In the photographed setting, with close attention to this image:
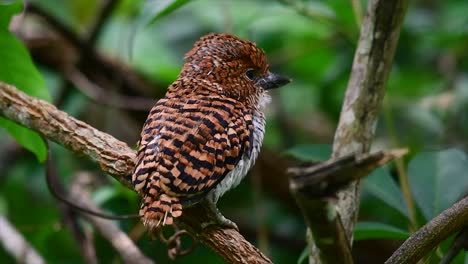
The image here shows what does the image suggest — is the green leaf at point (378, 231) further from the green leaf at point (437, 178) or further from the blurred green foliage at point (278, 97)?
the blurred green foliage at point (278, 97)

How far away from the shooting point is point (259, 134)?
2865mm

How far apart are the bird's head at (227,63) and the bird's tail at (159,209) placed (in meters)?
0.79

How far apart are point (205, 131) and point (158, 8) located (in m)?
0.56

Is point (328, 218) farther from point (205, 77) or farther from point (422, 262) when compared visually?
point (205, 77)

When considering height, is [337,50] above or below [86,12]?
above

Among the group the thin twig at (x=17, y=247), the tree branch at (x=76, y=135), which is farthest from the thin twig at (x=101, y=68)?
the tree branch at (x=76, y=135)

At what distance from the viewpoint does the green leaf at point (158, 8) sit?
9.31ft

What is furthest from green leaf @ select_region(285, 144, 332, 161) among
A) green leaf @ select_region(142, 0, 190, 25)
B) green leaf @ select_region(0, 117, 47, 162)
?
green leaf @ select_region(0, 117, 47, 162)

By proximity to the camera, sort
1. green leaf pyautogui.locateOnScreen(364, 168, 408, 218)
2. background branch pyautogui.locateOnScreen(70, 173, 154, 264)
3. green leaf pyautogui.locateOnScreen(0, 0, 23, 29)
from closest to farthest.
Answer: green leaf pyautogui.locateOnScreen(0, 0, 23, 29) < green leaf pyautogui.locateOnScreen(364, 168, 408, 218) < background branch pyautogui.locateOnScreen(70, 173, 154, 264)

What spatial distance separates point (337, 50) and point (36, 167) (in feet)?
6.21

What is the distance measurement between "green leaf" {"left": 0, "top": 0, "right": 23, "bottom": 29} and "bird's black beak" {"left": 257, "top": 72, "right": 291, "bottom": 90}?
1029 millimetres

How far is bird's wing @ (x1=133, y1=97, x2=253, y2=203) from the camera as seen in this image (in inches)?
93.9

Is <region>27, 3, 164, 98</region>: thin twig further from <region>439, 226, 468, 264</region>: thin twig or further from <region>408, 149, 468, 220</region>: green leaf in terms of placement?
<region>439, 226, 468, 264</region>: thin twig

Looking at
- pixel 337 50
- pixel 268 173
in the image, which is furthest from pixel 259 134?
pixel 337 50
